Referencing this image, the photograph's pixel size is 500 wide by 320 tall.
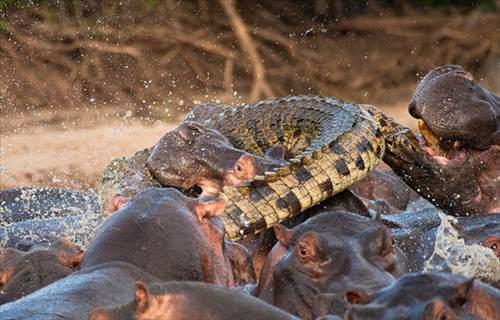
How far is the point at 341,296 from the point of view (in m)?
3.20

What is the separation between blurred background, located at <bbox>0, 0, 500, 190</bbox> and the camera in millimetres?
14281

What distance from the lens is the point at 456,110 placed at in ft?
17.8

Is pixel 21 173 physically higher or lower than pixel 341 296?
lower

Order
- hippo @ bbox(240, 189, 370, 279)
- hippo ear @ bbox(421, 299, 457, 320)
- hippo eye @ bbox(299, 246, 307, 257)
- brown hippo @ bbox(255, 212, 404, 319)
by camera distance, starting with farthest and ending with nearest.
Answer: hippo @ bbox(240, 189, 370, 279), hippo eye @ bbox(299, 246, 307, 257), brown hippo @ bbox(255, 212, 404, 319), hippo ear @ bbox(421, 299, 457, 320)

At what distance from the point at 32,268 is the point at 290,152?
8.37 feet

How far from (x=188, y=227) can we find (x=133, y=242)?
141mm

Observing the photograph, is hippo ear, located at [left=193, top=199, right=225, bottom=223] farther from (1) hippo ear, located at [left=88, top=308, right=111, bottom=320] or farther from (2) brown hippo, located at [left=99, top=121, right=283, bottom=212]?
(2) brown hippo, located at [left=99, top=121, right=283, bottom=212]

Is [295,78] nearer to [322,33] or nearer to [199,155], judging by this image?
[322,33]

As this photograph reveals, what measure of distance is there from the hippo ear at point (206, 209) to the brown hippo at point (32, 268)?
37 cm

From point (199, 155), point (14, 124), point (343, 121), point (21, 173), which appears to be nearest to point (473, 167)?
point (343, 121)

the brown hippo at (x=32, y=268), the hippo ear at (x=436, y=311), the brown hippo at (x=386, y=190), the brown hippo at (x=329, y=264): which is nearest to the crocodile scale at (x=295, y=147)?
the brown hippo at (x=386, y=190)

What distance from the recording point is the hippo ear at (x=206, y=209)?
351cm

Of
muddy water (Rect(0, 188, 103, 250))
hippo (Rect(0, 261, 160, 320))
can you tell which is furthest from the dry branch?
hippo (Rect(0, 261, 160, 320))

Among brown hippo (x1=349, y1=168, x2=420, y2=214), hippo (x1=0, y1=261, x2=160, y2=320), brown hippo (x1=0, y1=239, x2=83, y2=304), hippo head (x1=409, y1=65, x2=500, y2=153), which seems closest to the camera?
hippo (x1=0, y1=261, x2=160, y2=320)
